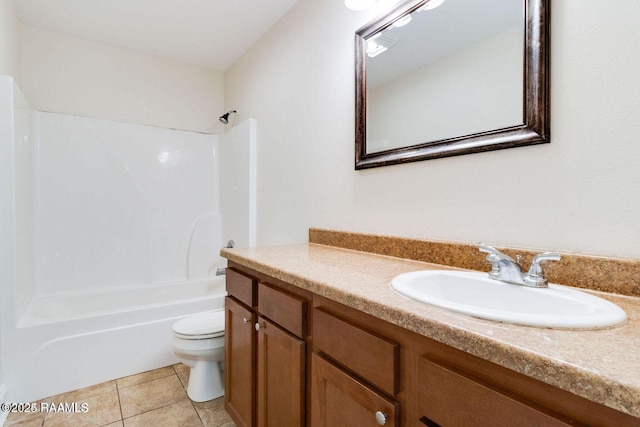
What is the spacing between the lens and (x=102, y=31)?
245 cm

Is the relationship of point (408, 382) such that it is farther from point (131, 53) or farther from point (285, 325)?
point (131, 53)

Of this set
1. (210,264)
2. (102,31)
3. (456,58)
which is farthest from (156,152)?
(456,58)

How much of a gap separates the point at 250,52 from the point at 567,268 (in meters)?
2.74

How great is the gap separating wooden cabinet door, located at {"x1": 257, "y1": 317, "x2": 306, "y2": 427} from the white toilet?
645 mm

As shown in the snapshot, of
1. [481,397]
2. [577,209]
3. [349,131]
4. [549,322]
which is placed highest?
[349,131]

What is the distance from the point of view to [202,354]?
177cm

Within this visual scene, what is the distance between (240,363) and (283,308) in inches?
21.6

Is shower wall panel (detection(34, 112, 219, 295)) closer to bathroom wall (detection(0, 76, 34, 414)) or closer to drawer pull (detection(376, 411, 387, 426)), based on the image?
bathroom wall (detection(0, 76, 34, 414))

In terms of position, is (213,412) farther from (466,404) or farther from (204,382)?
(466,404)

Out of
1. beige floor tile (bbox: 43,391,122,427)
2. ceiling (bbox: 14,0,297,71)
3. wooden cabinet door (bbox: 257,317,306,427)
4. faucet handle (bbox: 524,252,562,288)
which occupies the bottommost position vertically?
beige floor tile (bbox: 43,391,122,427)

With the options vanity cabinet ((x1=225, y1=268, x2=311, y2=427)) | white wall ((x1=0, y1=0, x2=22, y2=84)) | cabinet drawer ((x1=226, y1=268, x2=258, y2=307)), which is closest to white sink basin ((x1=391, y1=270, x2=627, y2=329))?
vanity cabinet ((x1=225, y1=268, x2=311, y2=427))

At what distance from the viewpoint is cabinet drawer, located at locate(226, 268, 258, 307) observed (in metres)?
1.30

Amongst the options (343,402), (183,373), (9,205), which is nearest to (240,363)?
(343,402)

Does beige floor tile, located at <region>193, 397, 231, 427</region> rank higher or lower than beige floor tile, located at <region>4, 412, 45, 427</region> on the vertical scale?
lower
